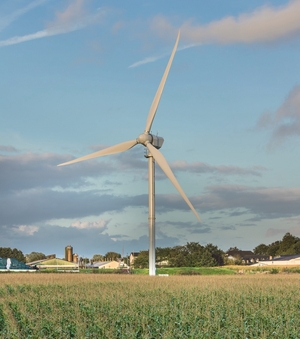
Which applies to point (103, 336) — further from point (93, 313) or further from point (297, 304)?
point (297, 304)

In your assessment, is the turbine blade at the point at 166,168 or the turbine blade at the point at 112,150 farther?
the turbine blade at the point at 112,150

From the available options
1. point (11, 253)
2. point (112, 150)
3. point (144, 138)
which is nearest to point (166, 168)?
point (144, 138)

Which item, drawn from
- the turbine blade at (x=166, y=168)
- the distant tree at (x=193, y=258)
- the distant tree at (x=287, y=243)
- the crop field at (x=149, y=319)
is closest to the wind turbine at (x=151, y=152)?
the turbine blade at (x=166, y=168)

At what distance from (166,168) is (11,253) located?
14184 cm

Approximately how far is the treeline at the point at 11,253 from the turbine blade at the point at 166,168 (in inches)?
5382

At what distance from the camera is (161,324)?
2042cm

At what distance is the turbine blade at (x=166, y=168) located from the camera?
161ft

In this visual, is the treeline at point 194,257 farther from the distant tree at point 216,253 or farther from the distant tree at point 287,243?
the distant tree at point 287,243

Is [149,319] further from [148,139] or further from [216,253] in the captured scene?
[216,253]

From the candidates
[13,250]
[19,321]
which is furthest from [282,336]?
[13,250]

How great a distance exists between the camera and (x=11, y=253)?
18375cm

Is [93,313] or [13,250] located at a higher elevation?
[13,250]

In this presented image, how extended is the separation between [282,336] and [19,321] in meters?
9.98

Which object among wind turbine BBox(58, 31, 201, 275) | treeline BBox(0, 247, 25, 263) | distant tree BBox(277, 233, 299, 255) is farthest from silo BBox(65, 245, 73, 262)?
wind turbine BBox(58, 31, 201, 275)
